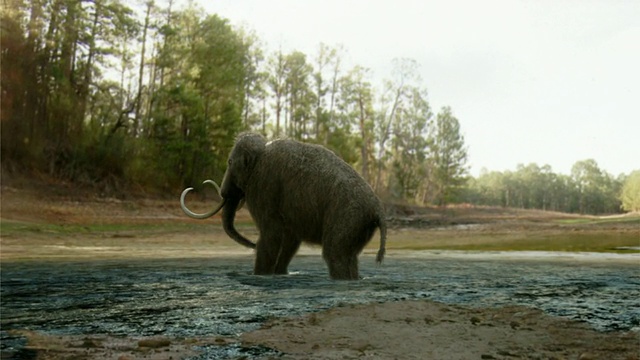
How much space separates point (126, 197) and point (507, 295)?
26607mm

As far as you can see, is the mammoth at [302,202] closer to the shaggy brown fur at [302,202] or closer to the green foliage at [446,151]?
the shaggy brown fur at [302,202]

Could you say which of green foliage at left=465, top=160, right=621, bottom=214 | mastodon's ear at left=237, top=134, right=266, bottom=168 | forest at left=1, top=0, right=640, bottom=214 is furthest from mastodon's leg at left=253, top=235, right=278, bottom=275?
green foliage at left=465, top=160, right=621, bottom=214

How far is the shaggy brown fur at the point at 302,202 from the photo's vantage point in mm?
6996

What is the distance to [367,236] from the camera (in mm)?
7207

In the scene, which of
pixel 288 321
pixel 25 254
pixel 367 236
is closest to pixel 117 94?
pixel 25 254

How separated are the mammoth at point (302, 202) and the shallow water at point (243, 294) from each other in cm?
37

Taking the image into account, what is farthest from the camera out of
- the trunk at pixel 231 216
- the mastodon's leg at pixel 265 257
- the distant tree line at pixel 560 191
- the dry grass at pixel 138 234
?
the distant tree line at pixel 560 191

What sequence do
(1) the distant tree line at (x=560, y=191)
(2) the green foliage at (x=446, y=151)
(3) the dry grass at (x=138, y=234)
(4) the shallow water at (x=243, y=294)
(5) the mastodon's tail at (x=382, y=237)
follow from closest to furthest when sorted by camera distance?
(4) the shallow water at (x=243, y=294)
(5) the mastodon's tail at (x=382, y=237)
(3) the dry grass at (x=138, y=234)
(2) the green foliage at (x=446, y=151)
(1) the distant tree line at (x=560, y=191)

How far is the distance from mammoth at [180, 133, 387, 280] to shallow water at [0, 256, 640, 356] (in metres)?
0.37

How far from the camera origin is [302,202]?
7301mm

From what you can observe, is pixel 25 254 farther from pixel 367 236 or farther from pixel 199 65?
pixel 199 65

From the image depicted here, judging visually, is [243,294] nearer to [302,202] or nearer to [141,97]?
[302,202]

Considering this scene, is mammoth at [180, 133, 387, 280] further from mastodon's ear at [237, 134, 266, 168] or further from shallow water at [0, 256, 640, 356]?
shallow water at [0, 256, 640, 356]

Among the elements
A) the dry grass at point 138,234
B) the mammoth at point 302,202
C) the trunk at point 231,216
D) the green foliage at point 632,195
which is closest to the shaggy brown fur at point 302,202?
the mammoth at point 302,202
